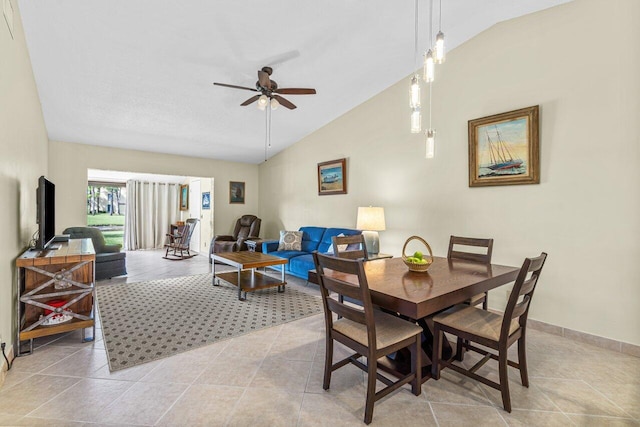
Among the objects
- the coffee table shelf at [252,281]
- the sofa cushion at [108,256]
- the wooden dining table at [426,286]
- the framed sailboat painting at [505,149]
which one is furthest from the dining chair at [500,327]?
the sofa cushion at [108,256]

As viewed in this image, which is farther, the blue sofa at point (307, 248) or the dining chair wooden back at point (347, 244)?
the blue sofa at point (307, 248)

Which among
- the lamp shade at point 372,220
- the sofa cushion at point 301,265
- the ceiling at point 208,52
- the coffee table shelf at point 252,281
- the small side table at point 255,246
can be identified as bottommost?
the coffee table shelf at point 252,281

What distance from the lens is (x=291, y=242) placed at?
5137 millimetres

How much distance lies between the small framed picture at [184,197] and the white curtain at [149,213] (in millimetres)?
205

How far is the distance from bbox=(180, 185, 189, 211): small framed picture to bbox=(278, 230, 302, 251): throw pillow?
4.81 metres

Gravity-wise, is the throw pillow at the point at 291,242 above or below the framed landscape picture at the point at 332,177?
below

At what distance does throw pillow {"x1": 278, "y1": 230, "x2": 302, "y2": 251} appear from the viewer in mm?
5115

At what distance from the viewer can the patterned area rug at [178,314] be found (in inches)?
96.1

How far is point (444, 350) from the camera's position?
222cm

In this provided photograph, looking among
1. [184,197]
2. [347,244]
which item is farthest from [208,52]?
[184,197]

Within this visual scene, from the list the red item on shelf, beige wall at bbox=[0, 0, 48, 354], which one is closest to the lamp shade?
the red item on shelf

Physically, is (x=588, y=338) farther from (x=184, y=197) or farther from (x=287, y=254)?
(x=184, y=197)

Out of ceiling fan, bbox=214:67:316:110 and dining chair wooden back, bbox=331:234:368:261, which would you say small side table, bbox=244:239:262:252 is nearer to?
ceiling fan, bbox=214:67:316:110

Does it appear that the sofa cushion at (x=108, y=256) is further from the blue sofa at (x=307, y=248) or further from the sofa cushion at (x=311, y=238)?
the sofa cushion at (x=311, y=238)
